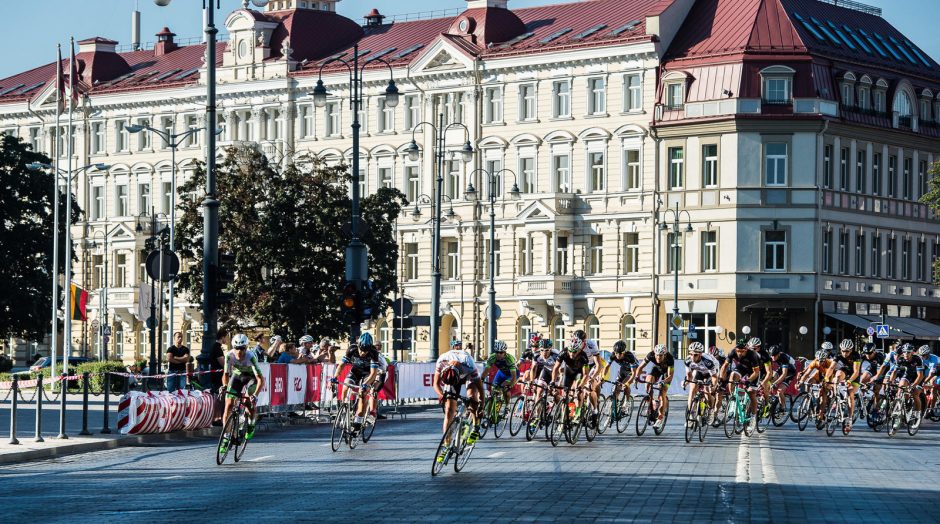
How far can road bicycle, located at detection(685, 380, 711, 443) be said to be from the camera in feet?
114

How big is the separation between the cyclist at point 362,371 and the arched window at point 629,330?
53.5m

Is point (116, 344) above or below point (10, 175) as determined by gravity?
below

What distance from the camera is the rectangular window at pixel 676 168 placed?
85812 mm

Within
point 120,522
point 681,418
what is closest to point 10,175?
point 681,418

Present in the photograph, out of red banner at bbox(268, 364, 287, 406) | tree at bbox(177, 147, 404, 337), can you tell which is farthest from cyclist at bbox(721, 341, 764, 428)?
tree at bbox(177, 147, 404, 337)

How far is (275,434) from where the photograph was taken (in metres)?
37.6

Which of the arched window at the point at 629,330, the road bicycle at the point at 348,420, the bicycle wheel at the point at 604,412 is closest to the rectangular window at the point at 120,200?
the arched window at the point at 629,330

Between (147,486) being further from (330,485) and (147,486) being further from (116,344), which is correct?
(116,344)

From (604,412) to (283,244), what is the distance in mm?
29912

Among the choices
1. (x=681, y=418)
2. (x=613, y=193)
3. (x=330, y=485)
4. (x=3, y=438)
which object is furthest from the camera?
(x=613, y=193)

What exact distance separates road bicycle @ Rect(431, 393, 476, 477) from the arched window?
2374 inches

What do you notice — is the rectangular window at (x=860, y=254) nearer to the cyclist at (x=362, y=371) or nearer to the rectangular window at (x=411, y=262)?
the rectangular window at (x=411, y=262)

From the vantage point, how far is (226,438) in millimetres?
28000

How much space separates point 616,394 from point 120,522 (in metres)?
19.6
